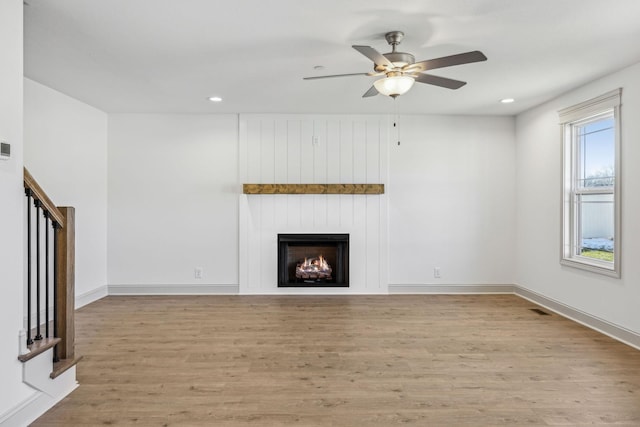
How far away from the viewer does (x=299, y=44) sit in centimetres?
285

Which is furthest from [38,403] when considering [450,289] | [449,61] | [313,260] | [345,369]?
[450,289]

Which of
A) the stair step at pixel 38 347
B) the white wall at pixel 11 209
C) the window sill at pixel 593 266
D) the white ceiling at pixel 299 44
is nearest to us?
the white wall at pixel 11 209

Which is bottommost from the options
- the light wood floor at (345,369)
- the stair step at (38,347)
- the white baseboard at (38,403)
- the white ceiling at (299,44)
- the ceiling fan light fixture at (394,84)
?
the light wood floor at (345,369)

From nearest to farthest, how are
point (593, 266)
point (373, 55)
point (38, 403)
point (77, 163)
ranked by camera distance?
point (38, 403), point (373, 55), point (593, 266), point (77, 163)

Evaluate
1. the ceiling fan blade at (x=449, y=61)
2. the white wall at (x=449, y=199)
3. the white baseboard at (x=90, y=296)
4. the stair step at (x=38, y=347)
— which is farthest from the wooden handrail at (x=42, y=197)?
the white wall at (x=449, y=199)

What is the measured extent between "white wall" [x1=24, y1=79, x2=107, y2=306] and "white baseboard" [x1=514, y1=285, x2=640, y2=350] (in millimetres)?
5643

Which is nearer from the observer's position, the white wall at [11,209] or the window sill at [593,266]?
the white wall at [11,209]

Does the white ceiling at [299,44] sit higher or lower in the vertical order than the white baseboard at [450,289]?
higher

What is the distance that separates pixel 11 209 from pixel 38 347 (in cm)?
83

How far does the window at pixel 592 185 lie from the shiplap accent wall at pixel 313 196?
214 cm

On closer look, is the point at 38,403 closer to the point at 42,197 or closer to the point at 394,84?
the point at 42,197

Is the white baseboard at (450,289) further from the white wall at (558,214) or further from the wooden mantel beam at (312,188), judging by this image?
the wooden mantel beam at (312,188)

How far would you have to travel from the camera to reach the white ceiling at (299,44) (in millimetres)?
2350

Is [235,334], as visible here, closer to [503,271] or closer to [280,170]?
[280,170]
